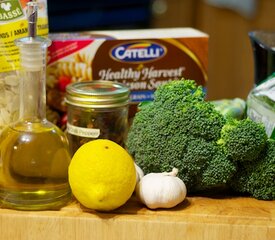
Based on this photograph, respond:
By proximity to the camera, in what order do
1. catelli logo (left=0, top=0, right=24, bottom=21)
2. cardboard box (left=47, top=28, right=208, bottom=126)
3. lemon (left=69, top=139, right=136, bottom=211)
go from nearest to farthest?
lemon (left=69, top=139, right=136, bottom=211) → catelli logo (left=0, top=0, right=24, bottom=21) → cardboard box (left=47, top=28, right=208, bottom=126)

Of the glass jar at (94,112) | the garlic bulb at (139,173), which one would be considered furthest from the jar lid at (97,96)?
the garlic bulb at (139,173)

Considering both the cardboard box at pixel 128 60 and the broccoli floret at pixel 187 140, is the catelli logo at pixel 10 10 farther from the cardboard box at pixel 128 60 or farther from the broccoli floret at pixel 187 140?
the broccoli floret at pixel 187 140

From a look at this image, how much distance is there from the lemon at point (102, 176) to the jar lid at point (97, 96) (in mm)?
110

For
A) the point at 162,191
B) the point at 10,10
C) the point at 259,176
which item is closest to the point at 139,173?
the point at 162,191

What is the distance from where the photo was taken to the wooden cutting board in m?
0.76

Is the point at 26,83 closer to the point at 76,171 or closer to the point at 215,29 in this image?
the point at 76,171

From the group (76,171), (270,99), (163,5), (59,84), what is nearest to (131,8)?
(163,5)

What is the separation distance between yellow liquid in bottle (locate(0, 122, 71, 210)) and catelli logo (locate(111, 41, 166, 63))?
0.25m

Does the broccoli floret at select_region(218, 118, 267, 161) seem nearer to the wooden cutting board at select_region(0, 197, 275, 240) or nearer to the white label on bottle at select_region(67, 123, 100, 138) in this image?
the wooden cutting board at select_region(0, 197, 275, 240)

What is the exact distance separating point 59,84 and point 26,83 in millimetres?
204

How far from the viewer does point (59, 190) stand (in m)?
0.80

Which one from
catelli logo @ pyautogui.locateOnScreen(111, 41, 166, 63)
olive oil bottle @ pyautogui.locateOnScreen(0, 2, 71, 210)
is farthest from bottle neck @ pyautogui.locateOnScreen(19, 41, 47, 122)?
catelli logo @ pyautogui.locateOnScreen(111, 41, 166, 63)

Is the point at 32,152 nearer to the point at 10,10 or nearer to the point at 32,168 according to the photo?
the point at 32,168

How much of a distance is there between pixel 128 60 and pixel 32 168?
312mm
